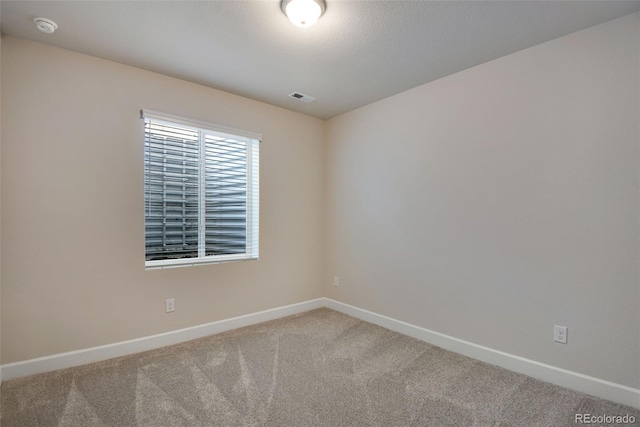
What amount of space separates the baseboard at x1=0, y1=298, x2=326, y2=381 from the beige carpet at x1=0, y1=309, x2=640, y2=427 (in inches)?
2.8

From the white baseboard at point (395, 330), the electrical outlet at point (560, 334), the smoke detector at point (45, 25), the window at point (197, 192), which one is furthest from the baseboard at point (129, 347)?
the electrical outlet at point (560, 334)

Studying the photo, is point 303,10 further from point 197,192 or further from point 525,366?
point 525,366

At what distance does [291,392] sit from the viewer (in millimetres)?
2068

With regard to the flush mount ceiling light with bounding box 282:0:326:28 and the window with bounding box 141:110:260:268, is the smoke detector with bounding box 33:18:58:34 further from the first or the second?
the flush mount ceiling light with bounding box 282:0:326:28

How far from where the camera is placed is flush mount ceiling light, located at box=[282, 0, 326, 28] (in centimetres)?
179

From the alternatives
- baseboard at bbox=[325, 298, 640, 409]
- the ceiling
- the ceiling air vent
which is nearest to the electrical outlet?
baseboard at bbox=[325, 298, 640, 409]

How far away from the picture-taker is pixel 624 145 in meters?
1.94

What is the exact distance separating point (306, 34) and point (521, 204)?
6.68 ft

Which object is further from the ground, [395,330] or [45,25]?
[45,25]

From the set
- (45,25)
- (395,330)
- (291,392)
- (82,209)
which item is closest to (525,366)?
(395,330)

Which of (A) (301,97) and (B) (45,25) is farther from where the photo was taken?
(A) (301,97)

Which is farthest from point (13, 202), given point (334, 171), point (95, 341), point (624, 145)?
point (624, 145)

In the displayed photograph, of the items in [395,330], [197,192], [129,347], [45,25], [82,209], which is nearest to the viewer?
[45,25]

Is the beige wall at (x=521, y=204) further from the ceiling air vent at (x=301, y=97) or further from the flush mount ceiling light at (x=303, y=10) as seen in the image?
the flush mount ceiling light at (x=303, y=10)
